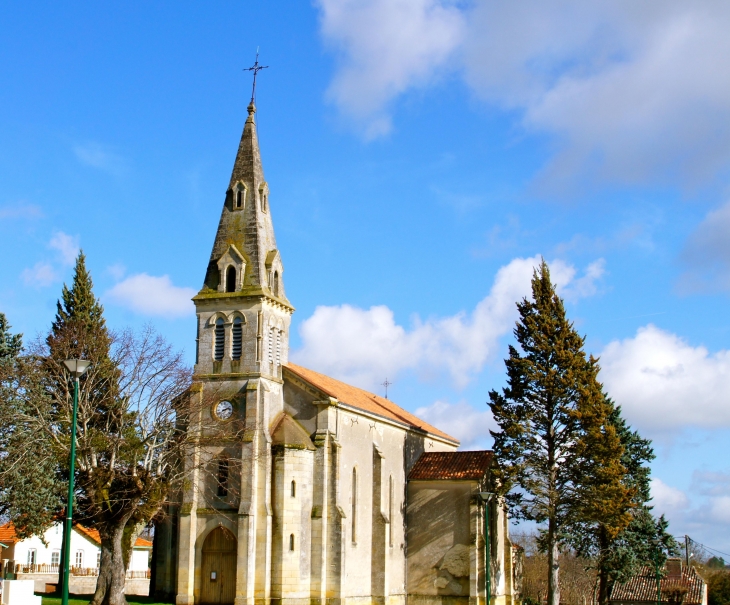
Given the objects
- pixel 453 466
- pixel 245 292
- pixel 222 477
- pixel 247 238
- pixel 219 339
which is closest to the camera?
pixel 222 477

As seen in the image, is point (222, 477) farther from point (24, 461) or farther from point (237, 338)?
point (24, 461)

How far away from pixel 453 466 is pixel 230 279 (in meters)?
17.6

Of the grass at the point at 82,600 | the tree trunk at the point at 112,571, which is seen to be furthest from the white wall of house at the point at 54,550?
the tree trunk at the point at 112,571

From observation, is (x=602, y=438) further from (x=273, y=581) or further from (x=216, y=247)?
(x=216, y=247)

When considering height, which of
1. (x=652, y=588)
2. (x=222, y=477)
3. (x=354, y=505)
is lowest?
(x=652, y=588)

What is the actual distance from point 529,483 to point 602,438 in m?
4.31

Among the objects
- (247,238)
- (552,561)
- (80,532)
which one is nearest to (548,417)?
(552,561)

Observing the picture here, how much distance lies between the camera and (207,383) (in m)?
42.5

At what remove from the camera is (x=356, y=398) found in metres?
49.9

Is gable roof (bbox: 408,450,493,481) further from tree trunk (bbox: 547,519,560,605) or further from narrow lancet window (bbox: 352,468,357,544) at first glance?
narrow lancet window (bbox: 352,468,357,544)

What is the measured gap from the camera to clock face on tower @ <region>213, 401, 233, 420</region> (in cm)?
4188

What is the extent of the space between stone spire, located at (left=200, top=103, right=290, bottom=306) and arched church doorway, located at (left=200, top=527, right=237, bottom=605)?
1214cm

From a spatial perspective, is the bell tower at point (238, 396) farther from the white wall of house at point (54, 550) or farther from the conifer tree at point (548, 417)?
the white wall of house at point (54, 550)

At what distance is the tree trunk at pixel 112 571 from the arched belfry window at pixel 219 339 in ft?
32.1
